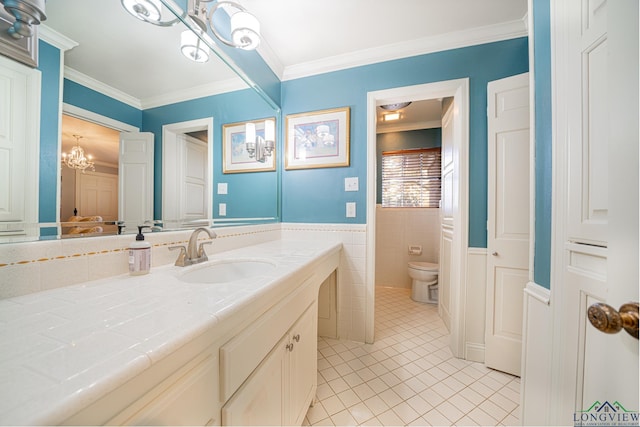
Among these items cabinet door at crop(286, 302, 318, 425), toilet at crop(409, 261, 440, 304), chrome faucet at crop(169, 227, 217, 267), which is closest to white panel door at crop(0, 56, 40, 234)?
chrome faucet at crop(169, 227, 217, 267)

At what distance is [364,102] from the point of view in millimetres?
1890

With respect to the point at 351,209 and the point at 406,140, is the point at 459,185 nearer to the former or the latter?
the point at 351,209

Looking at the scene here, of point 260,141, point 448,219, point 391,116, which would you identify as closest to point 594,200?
point 448,219

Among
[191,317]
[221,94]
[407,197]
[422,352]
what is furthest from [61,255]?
[407,197]

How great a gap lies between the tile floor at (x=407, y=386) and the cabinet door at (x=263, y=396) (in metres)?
0.53

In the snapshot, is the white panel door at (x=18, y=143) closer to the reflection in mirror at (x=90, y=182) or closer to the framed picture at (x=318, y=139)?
the reflection in mirror at (x=90, y=182)

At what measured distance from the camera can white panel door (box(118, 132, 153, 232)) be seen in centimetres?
87

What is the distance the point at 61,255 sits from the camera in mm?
691

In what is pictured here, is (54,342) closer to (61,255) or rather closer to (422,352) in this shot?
(61,255)

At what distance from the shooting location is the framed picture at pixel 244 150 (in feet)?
5.20

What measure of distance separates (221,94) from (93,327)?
141cm

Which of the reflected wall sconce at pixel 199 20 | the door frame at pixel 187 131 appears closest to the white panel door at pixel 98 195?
the door frame at pixel 187 131

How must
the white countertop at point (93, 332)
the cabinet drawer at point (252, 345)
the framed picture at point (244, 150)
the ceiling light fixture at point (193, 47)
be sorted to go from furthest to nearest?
the framed picture at point (244, 150)
the ceiling light fixture at point (193, 47)
the cabinet drawer at point (252, 345)
the white countertop at point (93, 332)

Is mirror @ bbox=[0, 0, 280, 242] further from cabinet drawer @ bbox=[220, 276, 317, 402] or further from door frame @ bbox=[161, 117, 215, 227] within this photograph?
cabinet drawer @ bbox=[220, 276, 317, 402]
